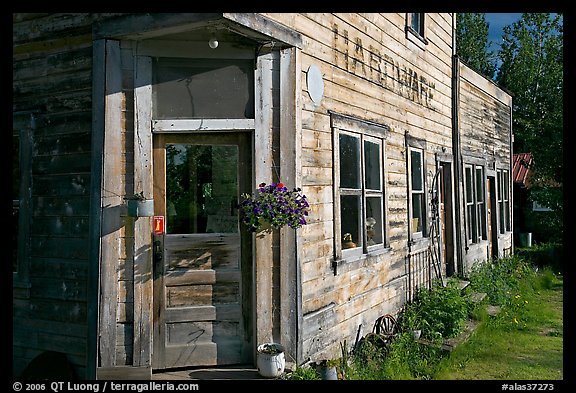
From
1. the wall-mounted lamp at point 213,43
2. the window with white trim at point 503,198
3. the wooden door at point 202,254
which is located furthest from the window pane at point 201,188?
the window with white trim at point 503,198

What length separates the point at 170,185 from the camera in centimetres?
481

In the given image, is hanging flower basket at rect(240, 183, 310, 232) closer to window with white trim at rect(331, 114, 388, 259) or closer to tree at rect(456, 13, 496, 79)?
window with white trim at rect(331, 114, 388, 259)

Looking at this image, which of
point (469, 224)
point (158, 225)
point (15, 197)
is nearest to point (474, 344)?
point (469, 224)

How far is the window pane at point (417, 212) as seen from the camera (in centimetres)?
854

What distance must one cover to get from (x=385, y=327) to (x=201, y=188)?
3462mm

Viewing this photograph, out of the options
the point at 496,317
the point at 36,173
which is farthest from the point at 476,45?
the point at 36,173

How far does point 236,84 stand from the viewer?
4.84 meters

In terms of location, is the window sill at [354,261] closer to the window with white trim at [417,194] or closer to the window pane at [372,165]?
the window pane at [372,165]

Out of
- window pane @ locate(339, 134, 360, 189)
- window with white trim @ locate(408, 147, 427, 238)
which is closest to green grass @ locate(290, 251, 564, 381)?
window with white trim @ locate(408, 147, 427, 238)

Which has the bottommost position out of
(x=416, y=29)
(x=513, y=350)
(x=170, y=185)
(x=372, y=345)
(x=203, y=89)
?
(x=513, y=350)

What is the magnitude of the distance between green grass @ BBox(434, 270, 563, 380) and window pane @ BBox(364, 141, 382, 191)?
7.98 feet

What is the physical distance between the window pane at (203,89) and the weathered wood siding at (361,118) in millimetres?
701

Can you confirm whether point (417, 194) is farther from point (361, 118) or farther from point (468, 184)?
point (468, 184)
